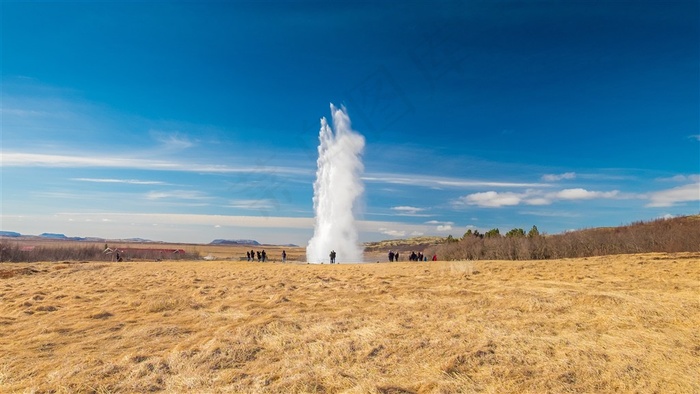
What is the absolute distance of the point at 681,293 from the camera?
15.5 m

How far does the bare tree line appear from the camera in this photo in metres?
52.2

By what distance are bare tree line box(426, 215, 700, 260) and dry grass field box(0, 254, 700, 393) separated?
43.0 m

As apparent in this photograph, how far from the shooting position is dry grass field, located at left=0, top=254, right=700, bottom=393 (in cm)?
757

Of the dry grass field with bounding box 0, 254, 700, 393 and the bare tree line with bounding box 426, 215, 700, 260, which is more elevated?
the bare tree line with bounding box 426, 215, 700, 260

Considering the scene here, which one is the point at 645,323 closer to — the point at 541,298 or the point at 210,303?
the point at 541,298

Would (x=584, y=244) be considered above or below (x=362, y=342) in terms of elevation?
above

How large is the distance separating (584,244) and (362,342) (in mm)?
61891

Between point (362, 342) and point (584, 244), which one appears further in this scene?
point (584, 244)

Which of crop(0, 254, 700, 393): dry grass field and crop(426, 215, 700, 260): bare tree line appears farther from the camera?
crop(426, 215, 700, 260): bare tree line

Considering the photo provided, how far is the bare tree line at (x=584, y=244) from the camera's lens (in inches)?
2055

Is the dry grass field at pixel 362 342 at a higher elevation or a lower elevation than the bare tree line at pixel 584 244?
lower

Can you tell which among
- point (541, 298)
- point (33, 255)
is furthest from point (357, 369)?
point (33, 255)

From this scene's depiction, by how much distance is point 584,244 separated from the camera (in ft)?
200

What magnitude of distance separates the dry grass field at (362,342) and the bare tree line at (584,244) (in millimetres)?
43045
